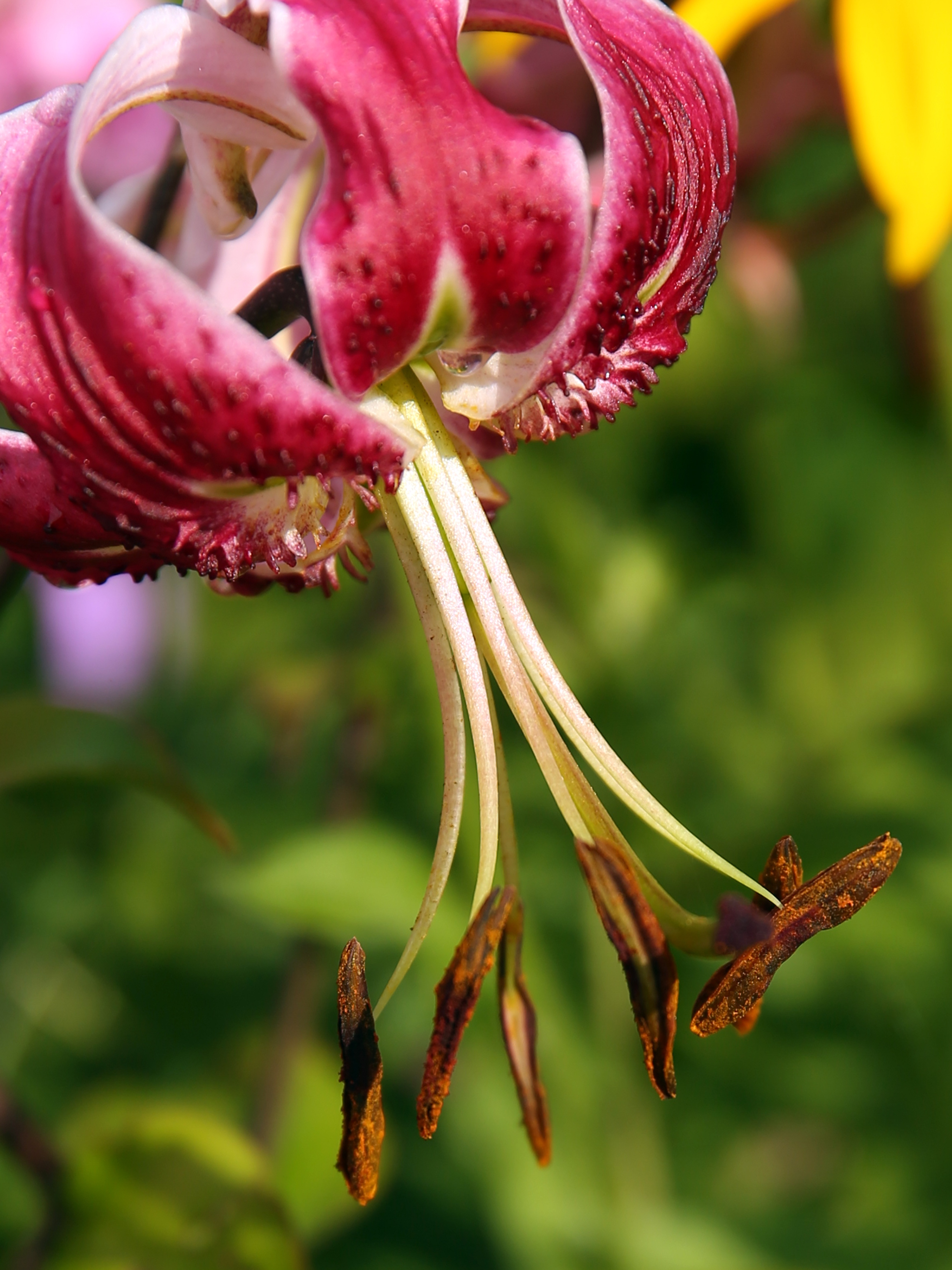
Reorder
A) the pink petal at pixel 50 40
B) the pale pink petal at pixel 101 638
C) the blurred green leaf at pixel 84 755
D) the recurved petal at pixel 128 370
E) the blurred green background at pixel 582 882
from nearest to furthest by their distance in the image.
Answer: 1. the recurved petal at pixel 128 370
2. the blurred green leaf at pixel 84 755
3. the blurred green background at pixel 582 882
4. the pink petal at pixel 50 40
5. the pale pink petal at pixel 101 638

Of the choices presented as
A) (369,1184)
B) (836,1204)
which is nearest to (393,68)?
(369,1184)

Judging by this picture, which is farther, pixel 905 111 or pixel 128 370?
pixel 905 111

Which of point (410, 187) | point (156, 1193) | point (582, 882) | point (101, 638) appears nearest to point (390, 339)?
point (410, 187)

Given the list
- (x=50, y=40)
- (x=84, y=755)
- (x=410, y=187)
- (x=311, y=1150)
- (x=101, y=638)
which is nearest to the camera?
(x=410, y=187)

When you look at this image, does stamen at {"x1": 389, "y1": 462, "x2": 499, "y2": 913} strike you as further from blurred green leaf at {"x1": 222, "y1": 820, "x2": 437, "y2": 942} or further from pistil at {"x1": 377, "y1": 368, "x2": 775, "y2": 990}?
blurred green leaf at {"x1": 222, "y1": 820, "x2": 437, "y2": 942}

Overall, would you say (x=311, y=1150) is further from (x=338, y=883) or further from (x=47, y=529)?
(x=47, y=529)

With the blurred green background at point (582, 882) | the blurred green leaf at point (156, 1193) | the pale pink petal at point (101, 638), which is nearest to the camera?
the blurred green leaf at point (156, 1193)

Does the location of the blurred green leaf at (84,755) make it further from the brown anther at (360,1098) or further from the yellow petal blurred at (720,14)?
the yellow petal blurred at (720,14)

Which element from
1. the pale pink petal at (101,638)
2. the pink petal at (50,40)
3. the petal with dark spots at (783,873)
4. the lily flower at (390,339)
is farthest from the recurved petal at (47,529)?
the pale pink petal at (101,638)
